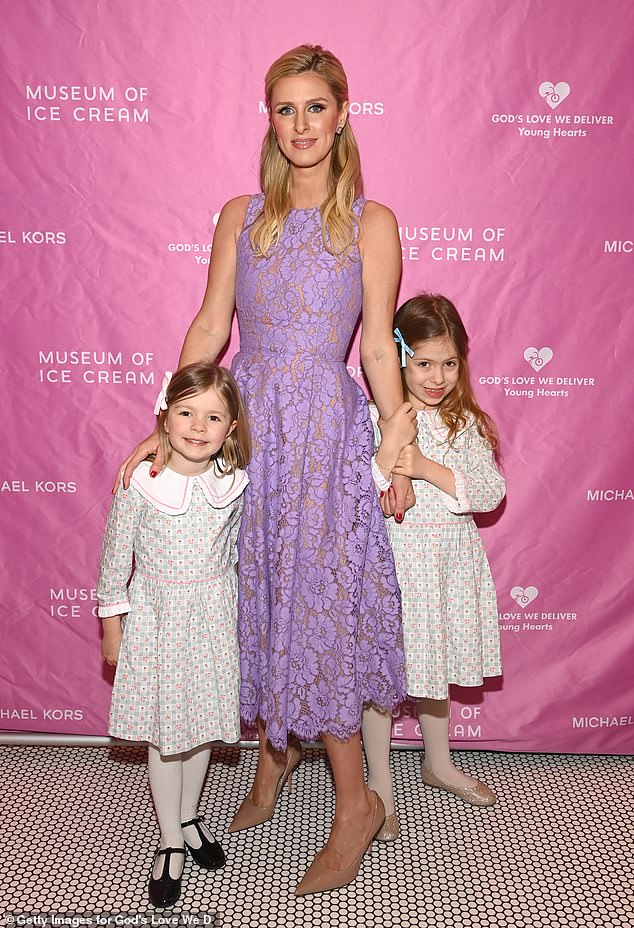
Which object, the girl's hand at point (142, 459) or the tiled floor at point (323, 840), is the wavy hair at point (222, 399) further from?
the tiled floor at point (323, 840)

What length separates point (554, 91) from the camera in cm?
232

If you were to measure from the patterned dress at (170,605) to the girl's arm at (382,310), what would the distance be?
1.31 ft

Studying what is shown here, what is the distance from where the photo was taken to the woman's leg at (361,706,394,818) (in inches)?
87.0

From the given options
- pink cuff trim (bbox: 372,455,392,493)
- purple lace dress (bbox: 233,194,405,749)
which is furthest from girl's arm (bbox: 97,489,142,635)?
pink cuff trim (bbox: 372,455,392,493)

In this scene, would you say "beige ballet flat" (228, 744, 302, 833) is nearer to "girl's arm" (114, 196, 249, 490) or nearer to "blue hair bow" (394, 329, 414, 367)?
"girl's arm" (114, 196, 249, 490)

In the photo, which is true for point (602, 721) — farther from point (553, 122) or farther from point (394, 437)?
point (553, 122)

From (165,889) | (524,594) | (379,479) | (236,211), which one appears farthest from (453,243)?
(165,889)

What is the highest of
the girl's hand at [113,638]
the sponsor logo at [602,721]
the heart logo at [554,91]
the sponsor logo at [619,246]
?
the heart logo at [554,91]

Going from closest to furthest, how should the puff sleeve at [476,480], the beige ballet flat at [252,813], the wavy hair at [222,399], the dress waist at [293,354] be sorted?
1. the wavy hair at [222,399]
2. the dress waist at [293,354]
3. the puff sleeve at [476,480]
4. the beige ballet flat at [252,813]

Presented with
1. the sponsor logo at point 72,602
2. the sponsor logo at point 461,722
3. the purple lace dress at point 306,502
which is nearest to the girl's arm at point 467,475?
the purple lace dress at point 306,502

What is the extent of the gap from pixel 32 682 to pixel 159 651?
983mm

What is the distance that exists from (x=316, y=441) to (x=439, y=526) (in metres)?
0.46

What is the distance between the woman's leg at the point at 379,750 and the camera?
2209mm

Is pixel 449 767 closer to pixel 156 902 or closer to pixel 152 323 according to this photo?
pixel 156 902
